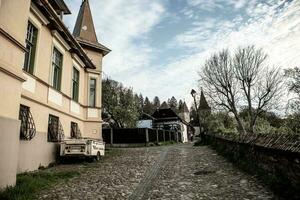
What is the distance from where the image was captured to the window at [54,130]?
12961 mm

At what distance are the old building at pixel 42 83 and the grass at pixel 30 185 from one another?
1.16 feet

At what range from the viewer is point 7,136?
6.86m

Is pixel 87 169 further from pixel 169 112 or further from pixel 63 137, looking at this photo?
pixel 169 112

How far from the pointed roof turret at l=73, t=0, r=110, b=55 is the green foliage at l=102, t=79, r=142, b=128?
68.5 feet

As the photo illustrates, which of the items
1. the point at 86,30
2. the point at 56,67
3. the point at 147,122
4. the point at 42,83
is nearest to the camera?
the point at 42,83

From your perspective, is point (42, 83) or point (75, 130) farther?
point (75, 130)

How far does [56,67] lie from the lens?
46.8 ft

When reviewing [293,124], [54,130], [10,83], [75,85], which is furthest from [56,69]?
[293,124]

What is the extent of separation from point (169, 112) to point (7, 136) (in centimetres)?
5213

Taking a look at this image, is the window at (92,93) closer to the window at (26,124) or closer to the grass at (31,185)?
the window at (26,124)

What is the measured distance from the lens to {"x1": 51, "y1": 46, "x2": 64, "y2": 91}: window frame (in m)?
13.8

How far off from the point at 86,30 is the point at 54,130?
11.3 metres

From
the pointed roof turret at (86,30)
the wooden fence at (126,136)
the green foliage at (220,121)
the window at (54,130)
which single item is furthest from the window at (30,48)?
the green foliage at (220,121)

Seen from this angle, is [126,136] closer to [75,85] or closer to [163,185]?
[75,85]
